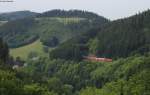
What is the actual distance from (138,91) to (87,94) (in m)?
8.01

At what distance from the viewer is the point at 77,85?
17250cm

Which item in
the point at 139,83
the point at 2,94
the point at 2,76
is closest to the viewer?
the point at 2,94

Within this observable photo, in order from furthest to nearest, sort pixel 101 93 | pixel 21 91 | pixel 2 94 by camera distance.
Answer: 1. pixel 101 93
2. pixel 21 91
3. pixel 2 94

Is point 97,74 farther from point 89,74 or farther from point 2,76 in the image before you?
point 2,76

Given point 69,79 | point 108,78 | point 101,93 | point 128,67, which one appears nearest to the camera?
point 101,93

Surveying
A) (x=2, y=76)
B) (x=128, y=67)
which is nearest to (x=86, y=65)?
(x=128, y=67)

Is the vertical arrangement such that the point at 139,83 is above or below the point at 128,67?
above

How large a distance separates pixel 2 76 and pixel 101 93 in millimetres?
16381

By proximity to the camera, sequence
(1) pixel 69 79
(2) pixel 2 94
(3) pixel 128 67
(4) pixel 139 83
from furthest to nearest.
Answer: (1) pixel 69 79, (3) pixel 128 67, (4) pixel 139 83, (2) pixel 2 94

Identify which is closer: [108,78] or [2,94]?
[2,94]

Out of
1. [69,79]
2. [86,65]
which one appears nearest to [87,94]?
[69,79]

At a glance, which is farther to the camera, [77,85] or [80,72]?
[80,72]

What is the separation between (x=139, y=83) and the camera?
292 ft

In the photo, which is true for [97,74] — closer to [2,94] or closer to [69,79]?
[69,79]
